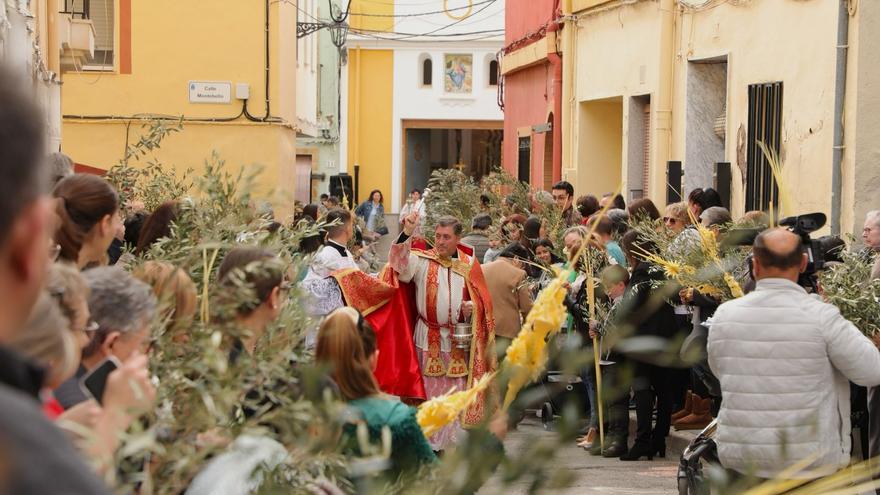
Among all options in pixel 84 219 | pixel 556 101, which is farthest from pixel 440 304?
pixel 556 101

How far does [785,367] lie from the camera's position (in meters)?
6.12

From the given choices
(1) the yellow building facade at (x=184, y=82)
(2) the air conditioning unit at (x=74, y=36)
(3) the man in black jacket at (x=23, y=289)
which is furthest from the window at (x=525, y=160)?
(3) the man in black jacket at (x=23, y=289)

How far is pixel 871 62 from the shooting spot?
39.0 feet

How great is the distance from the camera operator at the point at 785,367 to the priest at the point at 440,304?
161 inches

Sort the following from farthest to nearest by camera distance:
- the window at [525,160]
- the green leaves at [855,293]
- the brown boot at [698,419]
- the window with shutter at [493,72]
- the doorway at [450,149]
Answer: the doorway at [450,149], the window with shutter at [493,72], the window at [525,160], the brown boot at [698,419], the green leaves at [855,293]

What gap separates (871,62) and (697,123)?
4.89 m

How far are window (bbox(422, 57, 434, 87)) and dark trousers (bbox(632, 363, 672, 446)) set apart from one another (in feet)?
134

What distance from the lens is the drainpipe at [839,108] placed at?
12172mm

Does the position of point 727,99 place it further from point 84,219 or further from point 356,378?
point 356,378

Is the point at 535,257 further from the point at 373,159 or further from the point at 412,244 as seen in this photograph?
the point at 373,159

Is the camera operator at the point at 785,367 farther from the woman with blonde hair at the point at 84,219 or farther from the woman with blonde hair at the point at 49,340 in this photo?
the woman with blonde hair at the point at 49,340

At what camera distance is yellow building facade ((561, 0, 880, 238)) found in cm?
1212

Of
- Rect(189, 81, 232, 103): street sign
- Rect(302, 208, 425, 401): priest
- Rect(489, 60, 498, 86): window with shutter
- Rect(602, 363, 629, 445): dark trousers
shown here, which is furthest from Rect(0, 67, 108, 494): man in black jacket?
Rect(489, 60, 498, 86): window with shutter

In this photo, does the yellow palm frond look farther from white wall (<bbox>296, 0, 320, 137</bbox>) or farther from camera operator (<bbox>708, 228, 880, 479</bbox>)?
white wall (<bbox>296, 0, 320, 137</bbox>)
